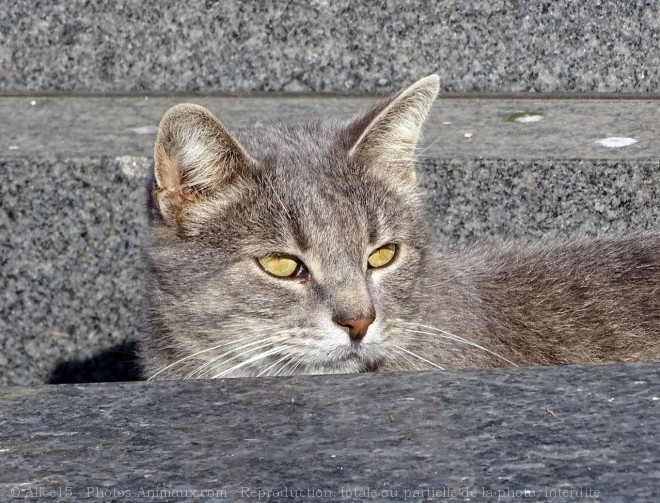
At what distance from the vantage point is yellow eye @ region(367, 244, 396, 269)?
9.37ft

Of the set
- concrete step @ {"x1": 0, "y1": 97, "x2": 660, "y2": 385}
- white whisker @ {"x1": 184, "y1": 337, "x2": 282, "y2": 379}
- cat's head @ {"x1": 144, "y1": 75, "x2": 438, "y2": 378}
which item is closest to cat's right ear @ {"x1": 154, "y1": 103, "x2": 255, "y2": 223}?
cat's head @ {"x1": 144, "y1": 75, "x2": 438, "y2": 378}

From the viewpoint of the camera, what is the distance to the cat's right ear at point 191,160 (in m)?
2.75

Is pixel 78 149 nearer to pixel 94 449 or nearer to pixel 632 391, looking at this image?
pixel 94 449

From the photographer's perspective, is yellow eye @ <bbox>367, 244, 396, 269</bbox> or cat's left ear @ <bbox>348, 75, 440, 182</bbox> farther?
cat's left ear @ <bbox>348, 75, 440, 182</bbox>

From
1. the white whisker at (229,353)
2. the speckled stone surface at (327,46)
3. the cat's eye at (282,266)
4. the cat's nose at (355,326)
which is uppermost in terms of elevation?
the speckled stone surface at (327,46)

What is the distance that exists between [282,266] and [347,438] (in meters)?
0.83

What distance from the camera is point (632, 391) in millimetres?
2145

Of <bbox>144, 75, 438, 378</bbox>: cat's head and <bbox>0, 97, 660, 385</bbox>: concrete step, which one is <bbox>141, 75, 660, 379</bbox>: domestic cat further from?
<bbox>0, 97, 660, 385</bbox>: concrete step

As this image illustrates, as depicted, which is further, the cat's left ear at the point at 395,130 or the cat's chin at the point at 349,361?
the cat's left ear at the point at 395,130

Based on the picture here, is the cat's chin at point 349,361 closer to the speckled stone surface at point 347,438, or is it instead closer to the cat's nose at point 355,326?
the cat's nose at point 355,326

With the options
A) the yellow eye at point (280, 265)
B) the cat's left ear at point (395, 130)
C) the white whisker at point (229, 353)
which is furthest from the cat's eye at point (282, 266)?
the cat's left ear at point (395, 130)

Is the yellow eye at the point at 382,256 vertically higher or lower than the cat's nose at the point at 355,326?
higher

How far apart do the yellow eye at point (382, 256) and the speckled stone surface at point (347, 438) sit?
577 millimetres

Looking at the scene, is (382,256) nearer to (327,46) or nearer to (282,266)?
(282,266)
